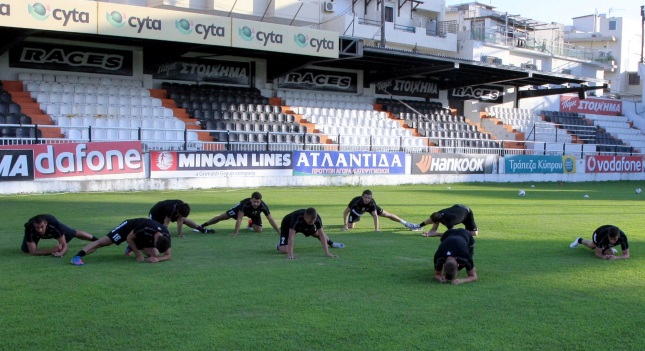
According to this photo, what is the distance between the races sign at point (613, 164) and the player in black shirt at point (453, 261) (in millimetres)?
30027

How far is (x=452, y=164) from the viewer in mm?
30703

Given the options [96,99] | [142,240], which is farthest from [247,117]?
[142,240]

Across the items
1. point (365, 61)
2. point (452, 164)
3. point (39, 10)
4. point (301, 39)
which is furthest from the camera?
point (365, 61)

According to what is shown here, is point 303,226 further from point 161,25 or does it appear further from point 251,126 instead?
point 251,126

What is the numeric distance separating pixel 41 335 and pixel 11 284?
232 centimetres

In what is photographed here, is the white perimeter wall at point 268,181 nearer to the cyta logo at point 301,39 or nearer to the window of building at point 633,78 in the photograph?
the cyta logo at point 301,39

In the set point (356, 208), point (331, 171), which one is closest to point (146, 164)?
point (331, 171)

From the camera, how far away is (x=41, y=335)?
6246mm

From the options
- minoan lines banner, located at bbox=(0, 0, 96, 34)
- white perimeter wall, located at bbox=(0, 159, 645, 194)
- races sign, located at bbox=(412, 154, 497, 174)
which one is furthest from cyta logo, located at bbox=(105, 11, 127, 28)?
races sign, located at bbox=(412, 154, 497, 174)

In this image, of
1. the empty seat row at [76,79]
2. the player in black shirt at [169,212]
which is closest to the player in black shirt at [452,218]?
the player in black shirt at [169,212]

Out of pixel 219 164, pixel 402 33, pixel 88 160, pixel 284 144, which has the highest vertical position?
pixel 402 33

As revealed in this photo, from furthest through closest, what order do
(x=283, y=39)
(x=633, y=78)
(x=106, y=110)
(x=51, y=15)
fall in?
1. (x=633, y=78)
2. (x=283, y=39)
3. (x=106, y=110)
4. (x=51, y=15)

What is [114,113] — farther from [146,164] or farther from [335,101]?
[335,101]

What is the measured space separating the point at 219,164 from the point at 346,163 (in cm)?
568
